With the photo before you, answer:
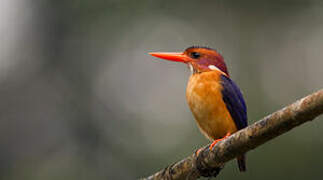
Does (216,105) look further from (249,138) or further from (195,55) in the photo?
(249,138)

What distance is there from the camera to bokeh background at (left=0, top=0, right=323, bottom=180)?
7949 mm

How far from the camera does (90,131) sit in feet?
29.9

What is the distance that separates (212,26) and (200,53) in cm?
455

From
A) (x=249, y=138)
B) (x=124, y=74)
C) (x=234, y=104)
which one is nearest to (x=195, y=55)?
(x=234, y=104)

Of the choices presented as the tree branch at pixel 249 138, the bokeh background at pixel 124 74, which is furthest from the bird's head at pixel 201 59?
the bokeh background at pixel 124 74

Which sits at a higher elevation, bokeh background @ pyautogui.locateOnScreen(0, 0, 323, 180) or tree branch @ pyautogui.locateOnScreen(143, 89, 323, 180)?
tree branch @ pyautogui.locateOnScreen(143, 89, 323, 180)

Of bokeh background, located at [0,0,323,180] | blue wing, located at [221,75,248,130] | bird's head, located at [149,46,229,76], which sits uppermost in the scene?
bird's head, located at [149,46,229,76]

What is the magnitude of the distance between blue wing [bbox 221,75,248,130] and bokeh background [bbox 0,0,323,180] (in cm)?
236

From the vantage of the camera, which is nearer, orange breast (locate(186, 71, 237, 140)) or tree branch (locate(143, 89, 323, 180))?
tree branch (locate(143, 89, 323, 180))

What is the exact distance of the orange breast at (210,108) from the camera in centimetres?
438

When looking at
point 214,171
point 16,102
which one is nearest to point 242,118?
point 214,171

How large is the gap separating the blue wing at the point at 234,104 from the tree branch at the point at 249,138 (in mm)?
767

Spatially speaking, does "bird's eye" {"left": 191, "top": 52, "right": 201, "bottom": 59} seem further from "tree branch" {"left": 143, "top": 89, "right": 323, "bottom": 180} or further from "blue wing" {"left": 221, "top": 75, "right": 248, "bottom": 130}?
"tree branch" {"left": 143, "top": 89, "right": 323, "bottom": 180}

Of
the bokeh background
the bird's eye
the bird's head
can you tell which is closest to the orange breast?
the bird's head
